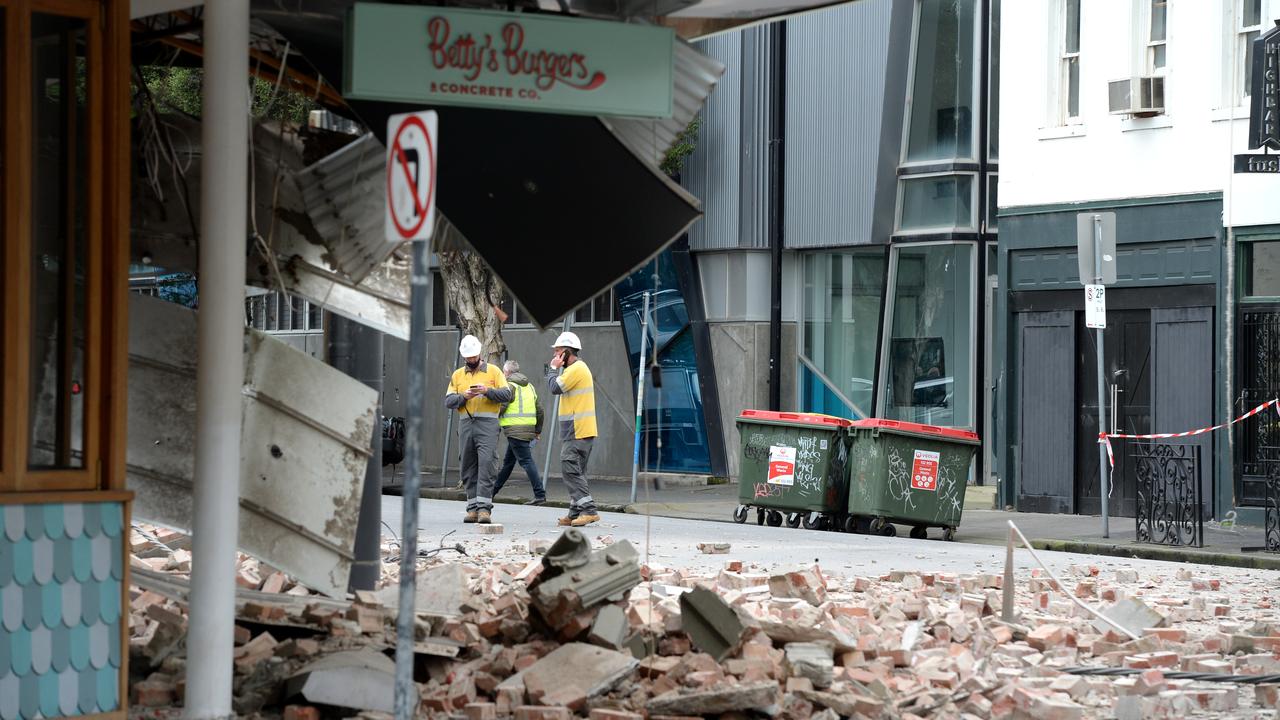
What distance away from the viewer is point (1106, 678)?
8812mm

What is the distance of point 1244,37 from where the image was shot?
19.8 metres

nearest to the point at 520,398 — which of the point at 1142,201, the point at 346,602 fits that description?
the point at 1142,201

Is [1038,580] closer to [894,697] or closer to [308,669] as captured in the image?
[894,697]

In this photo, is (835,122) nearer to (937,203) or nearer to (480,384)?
(937,203)

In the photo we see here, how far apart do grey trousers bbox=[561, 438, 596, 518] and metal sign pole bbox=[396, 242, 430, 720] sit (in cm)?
1233

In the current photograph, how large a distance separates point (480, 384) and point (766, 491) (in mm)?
3356

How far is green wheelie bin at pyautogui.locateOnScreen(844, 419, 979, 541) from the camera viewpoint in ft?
59.3

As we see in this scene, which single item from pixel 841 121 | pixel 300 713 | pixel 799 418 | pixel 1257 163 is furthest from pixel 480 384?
pixel 300 713

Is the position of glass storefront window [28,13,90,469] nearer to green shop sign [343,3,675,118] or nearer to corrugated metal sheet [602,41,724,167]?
green shop sign [343,3,675,118]

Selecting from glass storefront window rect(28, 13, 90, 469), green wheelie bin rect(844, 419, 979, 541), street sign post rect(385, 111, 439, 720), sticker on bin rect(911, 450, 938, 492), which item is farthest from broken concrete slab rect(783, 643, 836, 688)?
sticker on bin rect(911, 450, 938, 492)

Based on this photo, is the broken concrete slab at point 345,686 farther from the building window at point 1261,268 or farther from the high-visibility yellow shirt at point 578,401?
the building window at point 1261,268

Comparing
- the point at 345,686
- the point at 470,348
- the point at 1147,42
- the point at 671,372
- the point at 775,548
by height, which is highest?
the point at 1147,42

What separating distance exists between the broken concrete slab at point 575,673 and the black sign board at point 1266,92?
13192 millimetres

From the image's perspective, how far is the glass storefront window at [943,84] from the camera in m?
25.5
